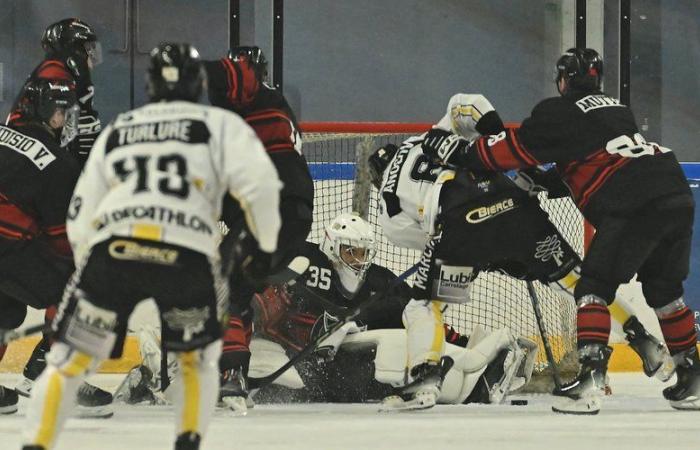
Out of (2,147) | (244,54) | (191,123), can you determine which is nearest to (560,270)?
(244,54)

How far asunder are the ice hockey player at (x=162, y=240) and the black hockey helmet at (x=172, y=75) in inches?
1.6

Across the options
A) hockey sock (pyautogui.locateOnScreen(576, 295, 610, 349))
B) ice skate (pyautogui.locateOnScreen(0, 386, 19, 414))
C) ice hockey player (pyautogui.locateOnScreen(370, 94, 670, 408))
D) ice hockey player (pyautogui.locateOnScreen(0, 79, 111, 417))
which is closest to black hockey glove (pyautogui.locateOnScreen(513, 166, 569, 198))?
ice hockey player (pyautogui.locateOnScreen(370, 94, 670, 408))

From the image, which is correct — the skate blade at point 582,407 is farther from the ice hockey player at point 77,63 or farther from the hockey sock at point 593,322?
the ice hockey player at point 77,63

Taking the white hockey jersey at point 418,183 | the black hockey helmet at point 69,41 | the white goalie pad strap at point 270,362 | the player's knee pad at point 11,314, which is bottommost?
the white goalie pad strap at point 270,362

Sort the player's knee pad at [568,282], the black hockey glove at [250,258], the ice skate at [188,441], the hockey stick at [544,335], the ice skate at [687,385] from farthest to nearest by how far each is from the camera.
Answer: the hockey stick at [544,335] < the player's knee pad at [568,282] < the ice skate at [687,385] < the black hockey glove at [250,258] < the ice skate at [188,441]

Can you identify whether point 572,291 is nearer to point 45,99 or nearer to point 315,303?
point 315,303

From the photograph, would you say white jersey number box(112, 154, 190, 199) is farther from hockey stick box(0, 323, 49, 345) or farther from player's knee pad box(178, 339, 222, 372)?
hockey stick box(0, 323, 49, 345)

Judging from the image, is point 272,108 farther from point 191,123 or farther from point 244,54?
point 191,123

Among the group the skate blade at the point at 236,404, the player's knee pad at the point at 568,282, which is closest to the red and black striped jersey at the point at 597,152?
the player's knee pad at the point at 568,282

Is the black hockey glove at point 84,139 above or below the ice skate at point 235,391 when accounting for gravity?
above

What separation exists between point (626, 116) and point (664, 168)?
0.20 m

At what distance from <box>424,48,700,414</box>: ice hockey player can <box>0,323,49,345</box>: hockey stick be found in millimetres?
1547

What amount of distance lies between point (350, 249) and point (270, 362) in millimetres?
468

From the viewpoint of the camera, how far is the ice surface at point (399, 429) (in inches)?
157
